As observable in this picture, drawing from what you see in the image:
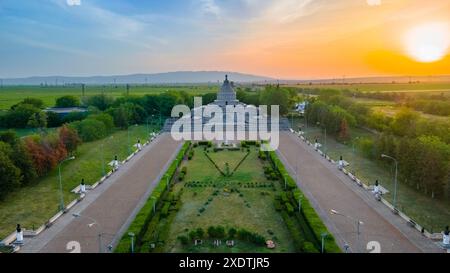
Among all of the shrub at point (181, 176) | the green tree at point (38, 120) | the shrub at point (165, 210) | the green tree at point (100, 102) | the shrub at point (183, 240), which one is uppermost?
the green tree at point (100, 102)

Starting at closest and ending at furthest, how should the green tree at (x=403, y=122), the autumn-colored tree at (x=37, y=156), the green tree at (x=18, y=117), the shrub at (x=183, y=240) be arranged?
1. the shrub at (x=183, y=240)
2. the autumn-colored tree at (x=37, y=156)
3. the green tree at (x=403, y=122)
4. the green tree at (x=18, y=117)

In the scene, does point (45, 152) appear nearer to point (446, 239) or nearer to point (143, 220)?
point (143, 220)

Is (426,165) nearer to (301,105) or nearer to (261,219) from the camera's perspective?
(261,219)

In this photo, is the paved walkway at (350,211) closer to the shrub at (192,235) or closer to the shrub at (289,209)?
the shrub at (289,209)

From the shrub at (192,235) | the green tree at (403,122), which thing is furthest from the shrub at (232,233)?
the green tree at (403,122)

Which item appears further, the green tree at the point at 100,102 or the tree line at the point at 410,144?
the green tree at the point at 100,102

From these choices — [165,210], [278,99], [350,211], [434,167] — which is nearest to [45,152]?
[165,210]
